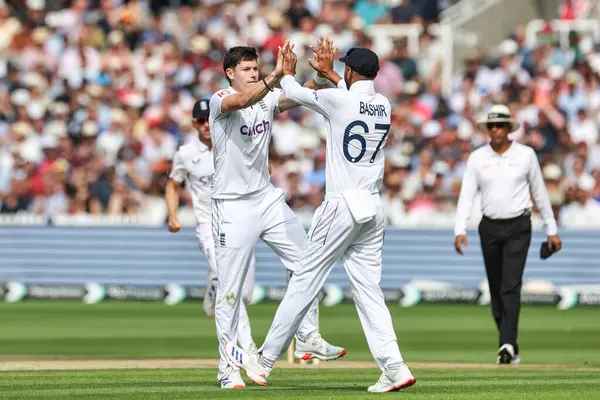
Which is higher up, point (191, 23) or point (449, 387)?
point (191, 23)

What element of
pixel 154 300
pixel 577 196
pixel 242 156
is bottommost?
pixel 154 300

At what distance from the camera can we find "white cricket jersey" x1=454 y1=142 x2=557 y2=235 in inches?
583

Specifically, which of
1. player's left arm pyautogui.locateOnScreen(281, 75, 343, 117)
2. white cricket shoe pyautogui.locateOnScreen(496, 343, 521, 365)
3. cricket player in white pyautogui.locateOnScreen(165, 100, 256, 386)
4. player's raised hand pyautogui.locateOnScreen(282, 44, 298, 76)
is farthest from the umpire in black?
player's raised hand pyautogui.locateOnScreen(282, 44, 298, 76)

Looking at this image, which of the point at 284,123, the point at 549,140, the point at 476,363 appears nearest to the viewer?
the point at 476,363

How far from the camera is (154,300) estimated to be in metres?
22.7

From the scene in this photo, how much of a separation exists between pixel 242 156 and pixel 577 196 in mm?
12390

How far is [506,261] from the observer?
1479 cm

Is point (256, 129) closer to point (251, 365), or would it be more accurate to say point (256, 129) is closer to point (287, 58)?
point (287, 58)

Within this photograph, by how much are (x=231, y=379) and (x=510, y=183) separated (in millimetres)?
4710

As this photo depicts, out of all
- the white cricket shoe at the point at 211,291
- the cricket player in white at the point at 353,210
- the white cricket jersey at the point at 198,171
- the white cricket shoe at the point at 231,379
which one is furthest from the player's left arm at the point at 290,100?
the white cricket shoe at the point at 211,291

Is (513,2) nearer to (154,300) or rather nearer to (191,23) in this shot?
(191,23)

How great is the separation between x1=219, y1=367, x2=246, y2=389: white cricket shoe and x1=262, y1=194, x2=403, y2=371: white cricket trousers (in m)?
0.38

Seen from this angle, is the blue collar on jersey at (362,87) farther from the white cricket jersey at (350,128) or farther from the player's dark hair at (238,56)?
the player's dark hair at (238,56)

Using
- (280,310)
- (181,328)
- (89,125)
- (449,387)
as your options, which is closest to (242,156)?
(280,310)
